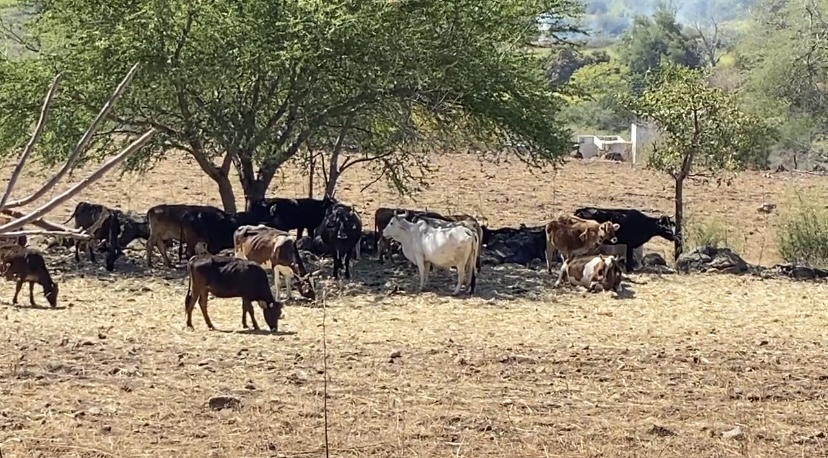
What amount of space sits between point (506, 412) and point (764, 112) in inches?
1035

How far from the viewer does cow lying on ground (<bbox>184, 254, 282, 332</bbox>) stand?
12.7m

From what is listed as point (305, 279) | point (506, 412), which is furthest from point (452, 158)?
point (506, 412)

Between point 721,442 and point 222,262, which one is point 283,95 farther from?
point 721,442

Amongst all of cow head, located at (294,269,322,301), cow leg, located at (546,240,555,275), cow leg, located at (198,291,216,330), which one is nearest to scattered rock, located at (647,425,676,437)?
cow leg, located at (198,291,216,330)

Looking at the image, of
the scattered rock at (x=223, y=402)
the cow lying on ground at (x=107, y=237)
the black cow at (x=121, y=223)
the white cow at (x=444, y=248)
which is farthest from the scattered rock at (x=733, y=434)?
the black cow at (x=121, y=223)

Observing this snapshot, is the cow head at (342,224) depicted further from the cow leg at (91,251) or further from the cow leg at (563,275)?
the cow leg at (91,251)

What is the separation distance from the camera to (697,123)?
64.1 ft

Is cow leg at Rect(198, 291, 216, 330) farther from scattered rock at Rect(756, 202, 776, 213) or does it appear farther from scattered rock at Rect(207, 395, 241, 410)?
scattered rock at Rect(756, 202, 776, 213)

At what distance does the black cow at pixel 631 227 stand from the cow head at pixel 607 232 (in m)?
0.54

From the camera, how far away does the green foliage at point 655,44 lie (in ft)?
219

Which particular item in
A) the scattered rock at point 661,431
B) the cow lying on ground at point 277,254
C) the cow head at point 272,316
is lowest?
the scattered rock at point 661,431

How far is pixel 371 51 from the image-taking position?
Answer: 16844 millimetres

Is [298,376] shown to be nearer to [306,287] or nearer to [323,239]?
[306,287]

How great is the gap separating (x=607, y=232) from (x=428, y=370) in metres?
8.38
